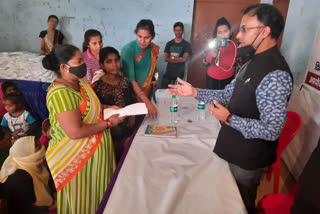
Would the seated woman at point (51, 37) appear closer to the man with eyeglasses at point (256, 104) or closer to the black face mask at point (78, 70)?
the black face mask at point (78, 70)

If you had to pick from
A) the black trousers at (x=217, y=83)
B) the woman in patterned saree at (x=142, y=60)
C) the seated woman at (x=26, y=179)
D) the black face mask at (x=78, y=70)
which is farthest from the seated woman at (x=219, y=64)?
the seated woman at (x=26, y=179)

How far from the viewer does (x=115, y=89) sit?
1.74m

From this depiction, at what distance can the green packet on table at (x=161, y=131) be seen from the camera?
4.66 ft

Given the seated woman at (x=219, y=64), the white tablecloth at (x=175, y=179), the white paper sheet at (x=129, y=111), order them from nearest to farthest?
the white tablecloth at (x=175, y=179), the white paper sheet at (x=129, y=111), the seated woman at (x=219, y=64)

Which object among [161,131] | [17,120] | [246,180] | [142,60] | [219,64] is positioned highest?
[142,60]

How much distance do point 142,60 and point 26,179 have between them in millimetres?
1398

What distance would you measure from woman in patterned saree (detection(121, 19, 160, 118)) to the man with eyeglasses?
765 millimetres

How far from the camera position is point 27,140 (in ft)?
5.12

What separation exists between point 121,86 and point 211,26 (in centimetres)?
325

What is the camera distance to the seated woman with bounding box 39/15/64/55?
4.19 m

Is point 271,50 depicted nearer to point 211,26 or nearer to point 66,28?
point 211,26

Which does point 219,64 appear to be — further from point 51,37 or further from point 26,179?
point 51,37

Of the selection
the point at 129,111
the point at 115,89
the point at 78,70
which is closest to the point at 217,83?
the point at 115,89

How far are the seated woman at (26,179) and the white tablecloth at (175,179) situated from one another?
850mm
